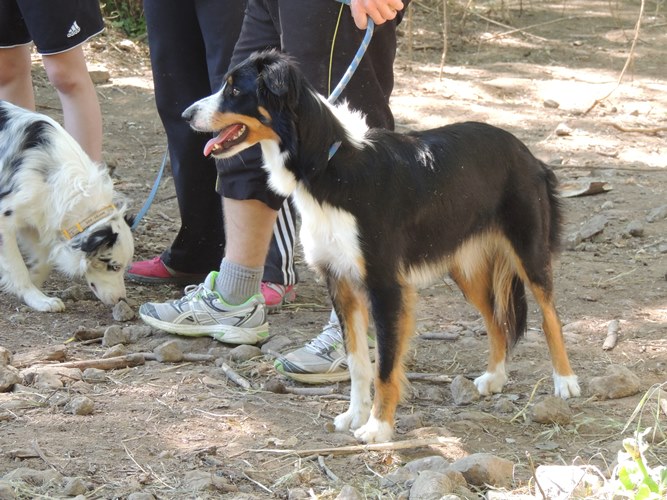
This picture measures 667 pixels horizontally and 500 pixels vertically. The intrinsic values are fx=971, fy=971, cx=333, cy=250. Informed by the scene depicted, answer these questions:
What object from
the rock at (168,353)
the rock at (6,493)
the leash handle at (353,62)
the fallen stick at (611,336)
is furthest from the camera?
the fallen stick at (611,336)

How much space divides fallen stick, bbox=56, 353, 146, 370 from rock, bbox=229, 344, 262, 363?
14.6 inches

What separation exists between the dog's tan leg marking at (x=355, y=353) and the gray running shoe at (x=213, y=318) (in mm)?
840

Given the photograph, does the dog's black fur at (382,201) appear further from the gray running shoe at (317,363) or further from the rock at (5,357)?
the rock at (5,357)

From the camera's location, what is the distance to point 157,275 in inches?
205

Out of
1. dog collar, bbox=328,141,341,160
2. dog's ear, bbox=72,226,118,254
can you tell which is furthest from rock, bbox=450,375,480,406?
dog's ear, bbox=72,226,118,254

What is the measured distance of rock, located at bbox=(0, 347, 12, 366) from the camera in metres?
3.88

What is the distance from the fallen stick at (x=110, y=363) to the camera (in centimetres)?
390

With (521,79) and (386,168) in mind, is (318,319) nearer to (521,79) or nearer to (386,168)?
(386,168)

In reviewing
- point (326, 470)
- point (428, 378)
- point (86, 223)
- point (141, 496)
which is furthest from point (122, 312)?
point (141, 496)

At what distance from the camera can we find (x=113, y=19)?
947 cm

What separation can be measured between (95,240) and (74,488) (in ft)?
7.74

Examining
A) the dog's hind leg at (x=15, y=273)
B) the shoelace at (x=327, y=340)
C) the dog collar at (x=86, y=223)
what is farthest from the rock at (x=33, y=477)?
the dog collar at (x=86, y=223)

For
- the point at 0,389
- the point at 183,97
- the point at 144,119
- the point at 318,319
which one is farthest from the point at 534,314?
the point at 144,119

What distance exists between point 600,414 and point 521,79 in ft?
18.6
